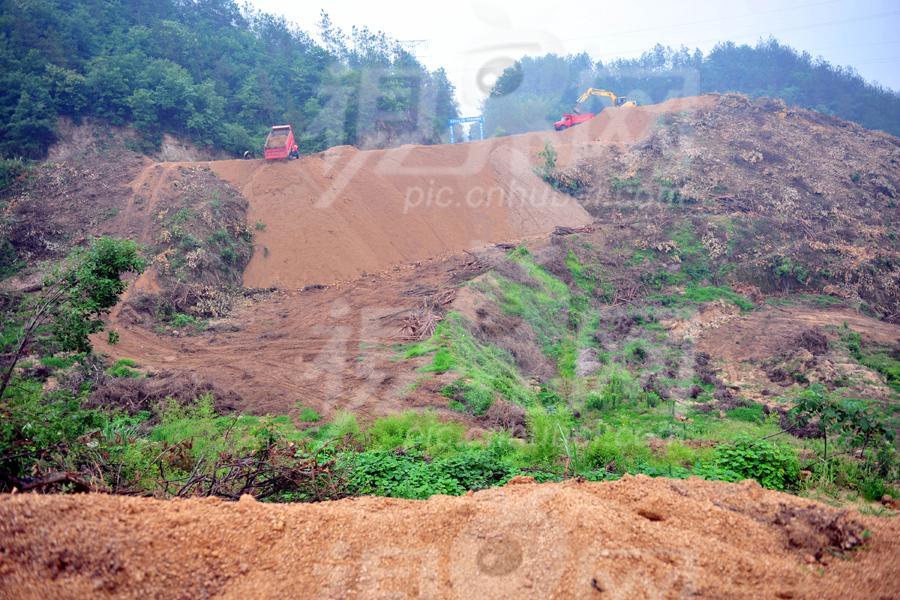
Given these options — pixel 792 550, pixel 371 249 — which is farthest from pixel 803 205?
pixel 792 550

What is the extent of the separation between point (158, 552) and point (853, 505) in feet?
18.7

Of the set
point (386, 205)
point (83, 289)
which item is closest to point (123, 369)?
point (83, 289)

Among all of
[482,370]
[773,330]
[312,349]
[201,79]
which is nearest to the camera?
[482,370]

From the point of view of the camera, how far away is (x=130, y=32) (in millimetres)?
24812

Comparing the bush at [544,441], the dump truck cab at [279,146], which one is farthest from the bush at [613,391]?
the dump truck cab at [279,146]

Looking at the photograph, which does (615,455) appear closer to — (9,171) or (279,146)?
(279,146)

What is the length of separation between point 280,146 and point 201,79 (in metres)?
9.91

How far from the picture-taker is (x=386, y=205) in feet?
→ 64.4

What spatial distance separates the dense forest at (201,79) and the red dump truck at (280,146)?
201 inches

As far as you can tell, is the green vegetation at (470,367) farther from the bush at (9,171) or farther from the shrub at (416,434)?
the bush at (9,171)

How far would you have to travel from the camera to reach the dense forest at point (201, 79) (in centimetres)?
2048

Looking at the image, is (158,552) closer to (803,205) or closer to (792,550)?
(792,550)

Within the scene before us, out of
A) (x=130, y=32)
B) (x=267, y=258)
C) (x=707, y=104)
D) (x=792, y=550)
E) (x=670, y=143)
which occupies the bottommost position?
(x=792, y=550)

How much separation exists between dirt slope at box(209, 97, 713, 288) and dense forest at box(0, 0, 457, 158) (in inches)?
219
